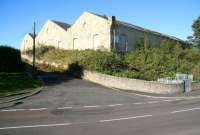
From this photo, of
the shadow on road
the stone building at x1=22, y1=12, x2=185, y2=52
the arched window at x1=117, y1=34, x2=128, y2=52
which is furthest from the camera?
the arched window at x1=117, y1=34, x2=128, y2=52

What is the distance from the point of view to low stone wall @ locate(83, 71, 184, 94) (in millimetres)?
32281

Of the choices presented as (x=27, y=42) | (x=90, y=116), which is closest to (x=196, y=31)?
(x=27, y=42)

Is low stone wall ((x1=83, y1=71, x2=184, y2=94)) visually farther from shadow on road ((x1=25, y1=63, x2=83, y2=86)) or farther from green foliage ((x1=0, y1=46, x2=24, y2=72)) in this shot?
green foliage ((x1=0, y1=46, x2=24, y2=72))

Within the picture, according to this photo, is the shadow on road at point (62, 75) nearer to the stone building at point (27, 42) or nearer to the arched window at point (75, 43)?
the arched window at point (75, 43)

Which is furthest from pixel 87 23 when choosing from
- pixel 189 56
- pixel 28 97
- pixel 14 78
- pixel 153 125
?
pixel 153 125

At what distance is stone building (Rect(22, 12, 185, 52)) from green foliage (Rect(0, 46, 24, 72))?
→ 1222cm

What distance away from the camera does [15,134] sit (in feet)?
44.1

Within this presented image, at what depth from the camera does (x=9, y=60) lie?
3819 cm

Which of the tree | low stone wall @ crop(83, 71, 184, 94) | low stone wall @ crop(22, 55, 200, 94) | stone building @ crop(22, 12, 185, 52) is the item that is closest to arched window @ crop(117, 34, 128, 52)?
stone building @ crop(22, 12, 185, 52)

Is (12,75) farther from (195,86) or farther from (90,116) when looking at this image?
(195,86)

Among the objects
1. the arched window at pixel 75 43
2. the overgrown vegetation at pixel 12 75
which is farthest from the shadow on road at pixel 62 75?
the arched window at pixel 75 43

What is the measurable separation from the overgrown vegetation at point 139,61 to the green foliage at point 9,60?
6.38 meters

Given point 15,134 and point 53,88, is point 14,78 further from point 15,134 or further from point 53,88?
point 15,134

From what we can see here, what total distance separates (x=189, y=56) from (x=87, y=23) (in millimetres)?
15594
